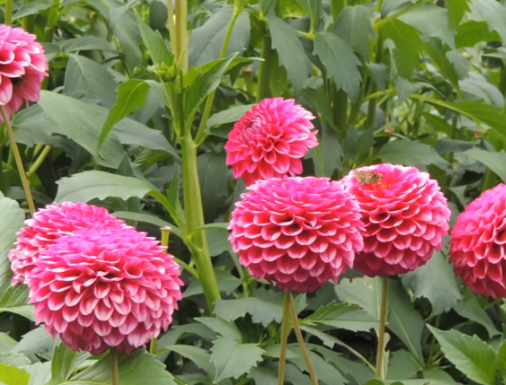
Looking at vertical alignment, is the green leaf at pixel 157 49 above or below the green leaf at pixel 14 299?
above

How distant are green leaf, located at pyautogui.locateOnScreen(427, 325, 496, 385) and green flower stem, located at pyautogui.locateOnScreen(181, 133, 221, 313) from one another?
0.27 meters

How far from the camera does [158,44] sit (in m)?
0.82

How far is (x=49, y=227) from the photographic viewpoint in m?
0.64

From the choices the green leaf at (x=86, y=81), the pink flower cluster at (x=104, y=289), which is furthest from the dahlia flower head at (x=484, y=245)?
the green leaf at (x=86, y=81)

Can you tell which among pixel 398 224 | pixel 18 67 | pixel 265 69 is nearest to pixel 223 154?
pixel 265 69

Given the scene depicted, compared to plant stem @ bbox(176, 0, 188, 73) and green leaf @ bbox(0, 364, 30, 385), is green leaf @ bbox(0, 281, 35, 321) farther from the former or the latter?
plant stem @ bbox(176, 0, 188, 73)

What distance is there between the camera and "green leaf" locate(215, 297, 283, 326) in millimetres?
803

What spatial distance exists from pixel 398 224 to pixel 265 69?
0.50 metres

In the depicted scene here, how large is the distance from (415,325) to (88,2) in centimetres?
66

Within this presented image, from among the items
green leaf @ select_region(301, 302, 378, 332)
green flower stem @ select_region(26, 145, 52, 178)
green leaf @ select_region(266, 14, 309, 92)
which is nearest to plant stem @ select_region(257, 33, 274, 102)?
green leaf @ select_region(266, 14, 309, 92)

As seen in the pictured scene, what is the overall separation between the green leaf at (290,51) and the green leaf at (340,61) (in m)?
0.02

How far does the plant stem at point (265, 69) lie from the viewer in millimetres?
1089

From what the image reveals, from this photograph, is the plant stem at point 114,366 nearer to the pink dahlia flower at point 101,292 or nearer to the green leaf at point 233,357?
the pink dahlia flower at point 101,292

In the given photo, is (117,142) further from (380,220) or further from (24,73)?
(380,220)
